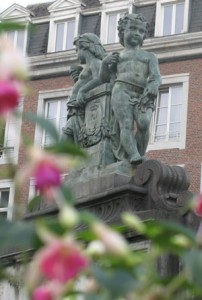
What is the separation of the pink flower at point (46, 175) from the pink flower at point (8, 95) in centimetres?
14

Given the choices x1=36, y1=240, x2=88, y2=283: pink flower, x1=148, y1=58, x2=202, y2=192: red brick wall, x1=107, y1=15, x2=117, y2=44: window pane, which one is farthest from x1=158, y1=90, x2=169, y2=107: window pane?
x1=36, y1=240, x2=88, y2=283: pink flower

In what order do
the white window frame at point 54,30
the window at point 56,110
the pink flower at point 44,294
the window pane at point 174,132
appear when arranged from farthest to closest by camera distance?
the white window frame at point 54,30 → the window at point 56,110 → the window pane at point 174,132 → the pink flower at point 44,294

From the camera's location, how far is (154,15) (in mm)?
36688

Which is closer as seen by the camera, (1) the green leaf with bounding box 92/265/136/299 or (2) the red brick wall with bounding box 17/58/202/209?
(1) the green leaf with bounding box 92/265/136/299

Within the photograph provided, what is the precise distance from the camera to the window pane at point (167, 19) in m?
36.2

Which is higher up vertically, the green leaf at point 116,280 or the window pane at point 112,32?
the window pane at point 112,32

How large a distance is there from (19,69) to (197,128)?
105ft

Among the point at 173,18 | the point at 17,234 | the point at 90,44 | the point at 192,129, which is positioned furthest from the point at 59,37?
the point at 17,234

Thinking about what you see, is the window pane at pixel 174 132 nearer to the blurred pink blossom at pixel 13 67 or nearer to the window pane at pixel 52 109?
the window pane at pixel 52 109

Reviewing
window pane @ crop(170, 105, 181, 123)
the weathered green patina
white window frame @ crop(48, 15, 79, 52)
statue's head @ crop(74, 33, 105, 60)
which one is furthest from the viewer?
white window frame @ crop(48, 15, 79, 52)

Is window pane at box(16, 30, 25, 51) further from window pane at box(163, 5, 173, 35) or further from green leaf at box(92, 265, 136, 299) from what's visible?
green leaf at box(92, 265, 136, 299)

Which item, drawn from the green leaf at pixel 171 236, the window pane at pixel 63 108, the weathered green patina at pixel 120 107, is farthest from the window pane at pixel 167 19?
the green leaf at pixel 171 236

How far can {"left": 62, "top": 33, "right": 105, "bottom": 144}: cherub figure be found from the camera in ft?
38.2

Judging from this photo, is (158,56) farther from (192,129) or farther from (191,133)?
(191,133)
